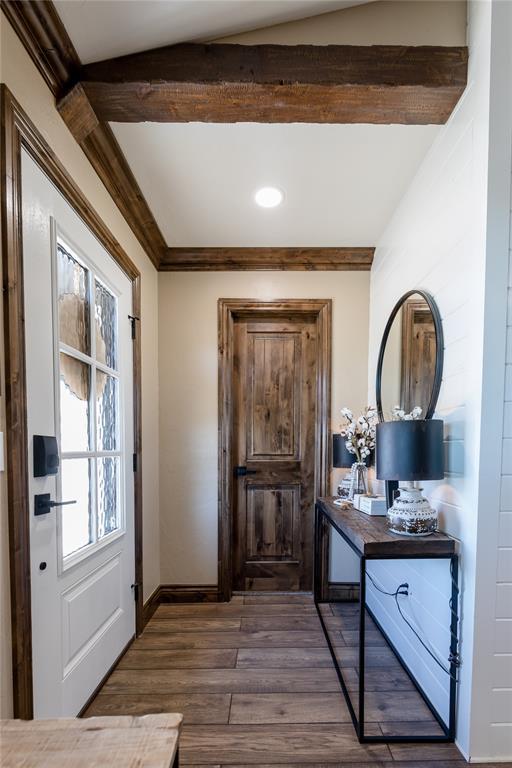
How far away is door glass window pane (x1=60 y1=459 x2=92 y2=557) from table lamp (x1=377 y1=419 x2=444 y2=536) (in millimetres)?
1265

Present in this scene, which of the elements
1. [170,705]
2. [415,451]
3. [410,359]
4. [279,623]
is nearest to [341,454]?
[410,359]


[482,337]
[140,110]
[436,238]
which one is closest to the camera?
[482,337]

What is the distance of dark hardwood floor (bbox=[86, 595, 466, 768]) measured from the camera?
4.72ft

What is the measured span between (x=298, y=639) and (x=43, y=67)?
2.89m

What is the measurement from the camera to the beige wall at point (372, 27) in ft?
4.53

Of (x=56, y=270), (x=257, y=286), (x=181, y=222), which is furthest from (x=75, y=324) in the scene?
(x=257, y=286)

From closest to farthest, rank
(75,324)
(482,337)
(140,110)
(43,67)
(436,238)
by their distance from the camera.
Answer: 1. (43,67)
2. (482,337)
3. (140,110)
4. (75,324)
5. (436,238)

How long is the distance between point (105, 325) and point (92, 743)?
1.63 meters

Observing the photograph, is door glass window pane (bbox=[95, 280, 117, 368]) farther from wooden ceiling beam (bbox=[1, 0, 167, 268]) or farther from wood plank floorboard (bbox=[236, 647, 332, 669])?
wood plank floorboard (bbox=[236, 647, 332, 669])

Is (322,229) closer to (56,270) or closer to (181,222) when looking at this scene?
(181,222)

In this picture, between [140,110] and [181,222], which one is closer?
[140,110]

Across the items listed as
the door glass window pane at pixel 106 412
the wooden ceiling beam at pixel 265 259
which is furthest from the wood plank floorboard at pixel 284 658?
the wooden ceiling beam at pixel 265 259

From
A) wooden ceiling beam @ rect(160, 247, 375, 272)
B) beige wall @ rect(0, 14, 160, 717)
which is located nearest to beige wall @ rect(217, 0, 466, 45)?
beige wall @ rect(0, 14, 160, 717)

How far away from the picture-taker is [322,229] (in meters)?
→ 2.48
